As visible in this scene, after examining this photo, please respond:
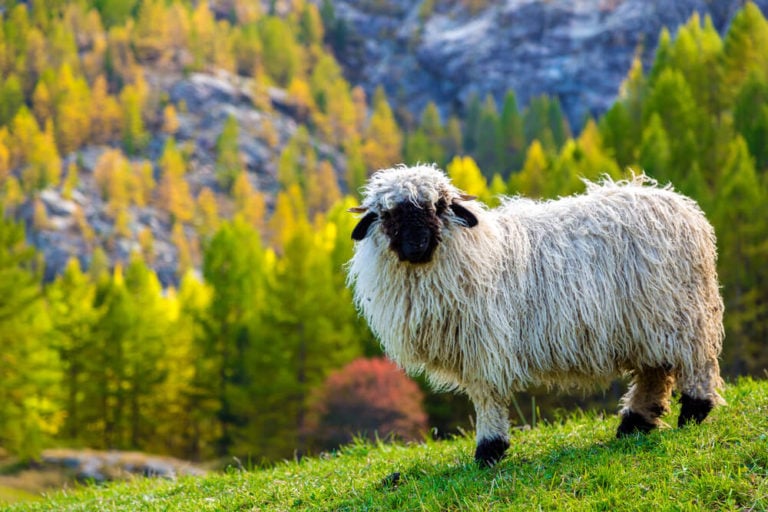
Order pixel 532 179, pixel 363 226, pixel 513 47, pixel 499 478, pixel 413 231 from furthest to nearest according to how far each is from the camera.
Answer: pixel 513 47 → pixel 532 179 → pixel 363 226 → pixel 413 231 → pixel 499 478

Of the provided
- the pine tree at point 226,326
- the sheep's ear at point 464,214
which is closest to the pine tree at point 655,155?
the pine tree at point 226,326

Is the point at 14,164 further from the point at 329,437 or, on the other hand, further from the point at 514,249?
the point at 514,249

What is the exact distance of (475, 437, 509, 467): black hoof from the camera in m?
6.88

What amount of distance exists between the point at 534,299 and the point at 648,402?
1446 millimetres

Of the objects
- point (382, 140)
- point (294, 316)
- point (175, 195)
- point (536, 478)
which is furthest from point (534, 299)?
point (382, 140)

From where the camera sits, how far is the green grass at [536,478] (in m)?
5.30

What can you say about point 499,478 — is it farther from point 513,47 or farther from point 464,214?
point 513,47

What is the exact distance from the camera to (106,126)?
5472 inches

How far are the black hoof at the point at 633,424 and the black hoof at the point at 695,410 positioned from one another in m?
0.37

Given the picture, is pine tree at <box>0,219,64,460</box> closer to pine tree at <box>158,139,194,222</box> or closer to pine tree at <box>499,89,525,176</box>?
pine tree at <box>158,139,194,222</box>

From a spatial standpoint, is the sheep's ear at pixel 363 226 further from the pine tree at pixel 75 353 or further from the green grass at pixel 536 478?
the pine tree at pixel 75 353

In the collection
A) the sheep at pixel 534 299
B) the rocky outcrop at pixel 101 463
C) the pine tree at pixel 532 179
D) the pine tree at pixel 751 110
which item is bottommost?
the rocky outcrop at pixel 101 463

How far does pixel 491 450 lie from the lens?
22.6ft

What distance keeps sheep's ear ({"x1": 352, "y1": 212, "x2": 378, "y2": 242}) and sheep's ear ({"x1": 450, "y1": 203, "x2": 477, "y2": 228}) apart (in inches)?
27.7
